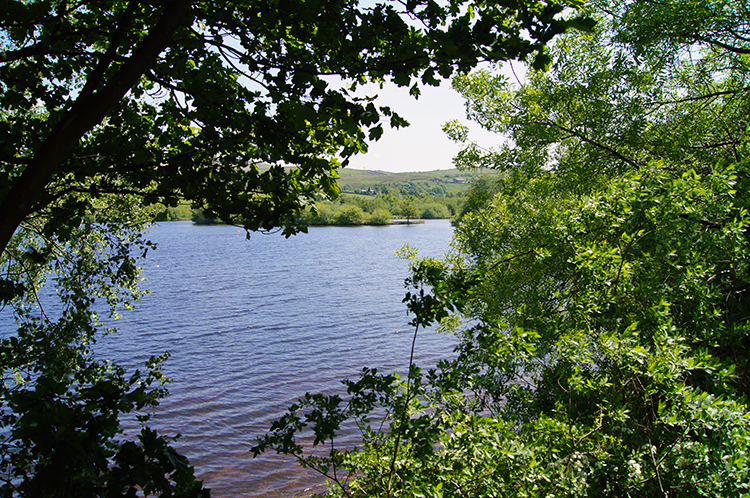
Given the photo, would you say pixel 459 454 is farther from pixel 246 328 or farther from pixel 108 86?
pixel 246 328

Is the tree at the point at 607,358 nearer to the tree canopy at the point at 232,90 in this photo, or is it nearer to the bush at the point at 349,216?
the tree canopy at the point at 232,90

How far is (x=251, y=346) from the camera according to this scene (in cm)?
1819

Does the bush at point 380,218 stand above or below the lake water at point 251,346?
above

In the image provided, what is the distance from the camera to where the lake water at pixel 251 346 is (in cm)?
1065

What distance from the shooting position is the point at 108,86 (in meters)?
2.52

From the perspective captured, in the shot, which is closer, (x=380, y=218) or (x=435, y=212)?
(x=380, y=218)

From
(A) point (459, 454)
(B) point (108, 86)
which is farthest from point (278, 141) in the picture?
(A) point (459, 454)

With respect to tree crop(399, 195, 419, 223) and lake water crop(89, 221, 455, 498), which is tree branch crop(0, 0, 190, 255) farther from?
tree crop(399, 195, 419, 223)

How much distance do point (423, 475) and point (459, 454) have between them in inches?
15.4

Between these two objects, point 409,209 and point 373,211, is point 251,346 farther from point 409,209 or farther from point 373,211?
point 409,209

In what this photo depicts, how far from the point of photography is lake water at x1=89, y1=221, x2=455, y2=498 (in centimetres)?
1065

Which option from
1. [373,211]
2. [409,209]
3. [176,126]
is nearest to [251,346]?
[176,126]

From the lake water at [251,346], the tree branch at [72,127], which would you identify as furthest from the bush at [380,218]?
the tree branch at [72,127]

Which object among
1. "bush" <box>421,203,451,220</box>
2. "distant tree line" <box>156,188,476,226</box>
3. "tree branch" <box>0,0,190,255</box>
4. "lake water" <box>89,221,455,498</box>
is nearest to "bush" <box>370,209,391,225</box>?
"distant tree line" <box>156,188,476,226</box>
